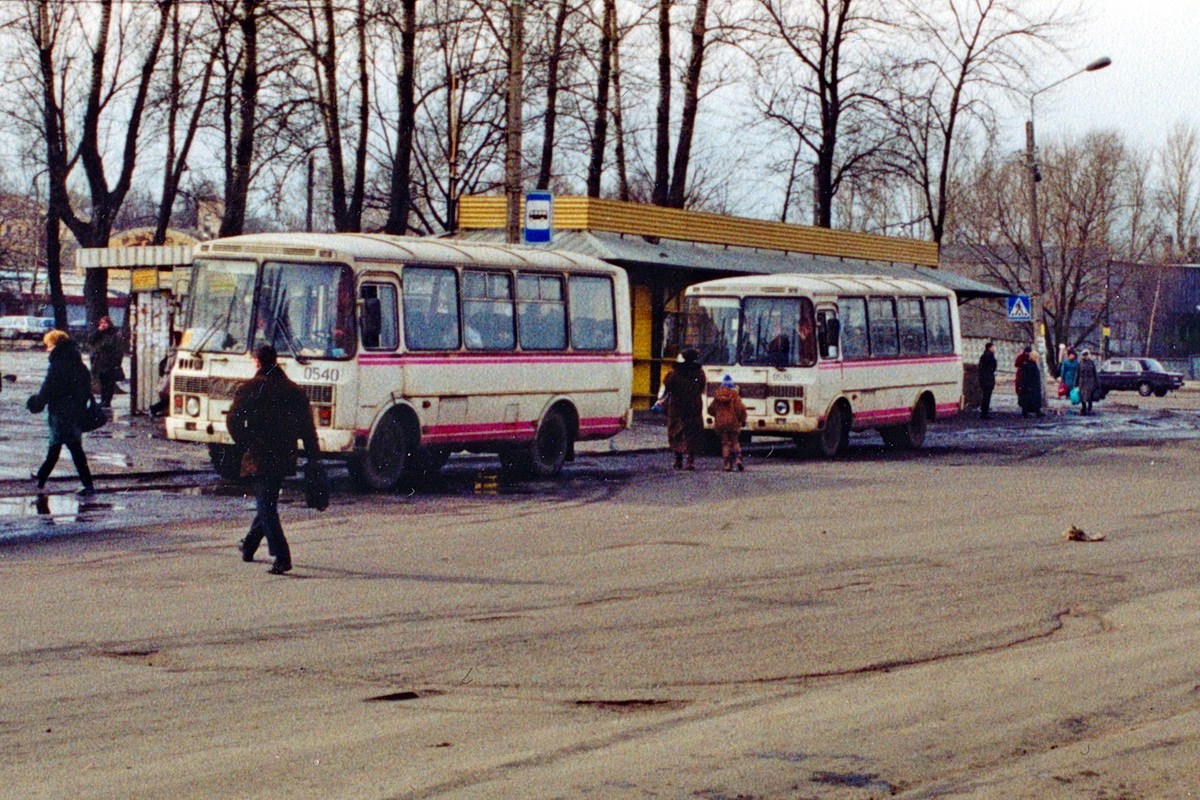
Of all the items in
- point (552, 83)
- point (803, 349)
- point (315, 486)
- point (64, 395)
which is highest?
point (552, 83)

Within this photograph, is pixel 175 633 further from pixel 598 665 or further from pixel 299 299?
pixel 299 299

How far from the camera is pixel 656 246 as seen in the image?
33.1m

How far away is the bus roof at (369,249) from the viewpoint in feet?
61.5

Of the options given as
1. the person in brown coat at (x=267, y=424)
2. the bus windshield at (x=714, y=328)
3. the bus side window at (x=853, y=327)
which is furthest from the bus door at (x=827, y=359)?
the person in brown coat at (x=267, y=424)

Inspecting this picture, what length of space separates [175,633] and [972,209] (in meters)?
78.0

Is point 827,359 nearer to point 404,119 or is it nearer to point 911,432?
point 911,432

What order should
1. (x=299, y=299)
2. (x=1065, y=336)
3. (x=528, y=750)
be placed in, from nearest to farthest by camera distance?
1. (x=528, y=750)
2. (x=299, y=299)
3. (x=1065, y=336)

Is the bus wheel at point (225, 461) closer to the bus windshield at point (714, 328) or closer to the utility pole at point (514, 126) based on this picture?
the utility pole at point (514, 126)

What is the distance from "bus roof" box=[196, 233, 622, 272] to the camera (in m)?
18.7

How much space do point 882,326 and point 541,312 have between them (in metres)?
8.30

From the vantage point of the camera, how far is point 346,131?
4262 cm

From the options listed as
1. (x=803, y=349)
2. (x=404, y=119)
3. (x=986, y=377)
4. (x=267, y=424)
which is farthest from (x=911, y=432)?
(x=267, y=424)

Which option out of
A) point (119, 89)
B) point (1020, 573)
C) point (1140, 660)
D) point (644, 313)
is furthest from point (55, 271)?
point (1140, 660)

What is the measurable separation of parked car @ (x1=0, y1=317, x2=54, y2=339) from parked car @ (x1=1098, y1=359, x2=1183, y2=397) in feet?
152
